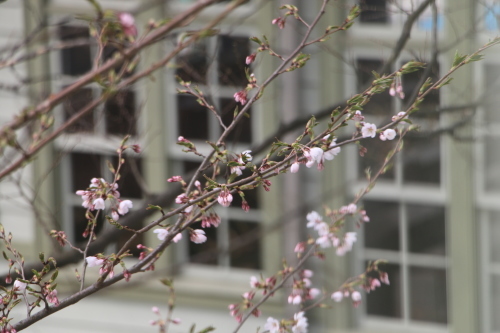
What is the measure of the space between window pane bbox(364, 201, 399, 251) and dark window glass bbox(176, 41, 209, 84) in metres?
1.25

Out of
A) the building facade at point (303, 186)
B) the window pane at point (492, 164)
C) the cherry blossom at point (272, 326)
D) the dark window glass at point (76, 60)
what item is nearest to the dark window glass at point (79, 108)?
the building facade at point (303, 186)

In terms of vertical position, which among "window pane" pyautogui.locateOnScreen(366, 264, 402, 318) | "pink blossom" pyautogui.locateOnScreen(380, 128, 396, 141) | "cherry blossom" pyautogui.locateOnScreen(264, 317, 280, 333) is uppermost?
"pink blossom" pyautogui.locateOnScreen(380, 128, 396, 141)

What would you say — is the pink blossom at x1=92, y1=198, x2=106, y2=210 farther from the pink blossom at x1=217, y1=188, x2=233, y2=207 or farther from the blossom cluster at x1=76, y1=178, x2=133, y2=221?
the pink blossom at x1=217, y1=188, x2=233, y2=207

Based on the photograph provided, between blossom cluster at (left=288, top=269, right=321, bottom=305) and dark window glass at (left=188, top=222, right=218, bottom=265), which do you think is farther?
dark window glass at (left=188, top=222, right=218, bottom=265)

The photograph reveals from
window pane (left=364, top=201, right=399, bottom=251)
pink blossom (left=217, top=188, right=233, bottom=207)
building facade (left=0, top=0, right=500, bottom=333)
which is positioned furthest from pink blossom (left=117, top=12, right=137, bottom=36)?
window pane (left=364, top=201, right=399, bottom=251)

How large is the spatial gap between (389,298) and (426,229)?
1.52 ft

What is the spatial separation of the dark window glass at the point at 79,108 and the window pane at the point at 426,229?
70.1 inches

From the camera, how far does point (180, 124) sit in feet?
16.6

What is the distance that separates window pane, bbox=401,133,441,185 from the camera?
446 cm

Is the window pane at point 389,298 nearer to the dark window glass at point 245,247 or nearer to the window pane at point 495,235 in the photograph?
the window pane at point 495,235

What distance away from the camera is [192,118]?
508 centimetres

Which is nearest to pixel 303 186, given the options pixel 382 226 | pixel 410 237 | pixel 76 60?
pixel 382 226

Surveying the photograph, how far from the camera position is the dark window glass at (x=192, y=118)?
5039 millimetres

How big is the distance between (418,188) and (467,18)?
3.22 ft
